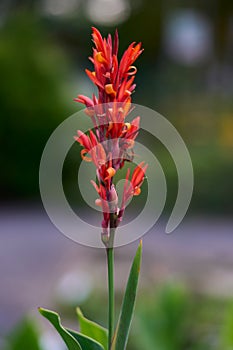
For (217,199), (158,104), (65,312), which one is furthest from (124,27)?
(65,312)

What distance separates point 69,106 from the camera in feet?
25.4

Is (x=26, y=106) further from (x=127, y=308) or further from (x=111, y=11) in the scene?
(x=127, y=308)

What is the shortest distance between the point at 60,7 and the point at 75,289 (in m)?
12.1

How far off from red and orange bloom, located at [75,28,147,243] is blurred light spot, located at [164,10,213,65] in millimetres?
13038

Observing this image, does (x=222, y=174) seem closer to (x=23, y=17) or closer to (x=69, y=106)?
(x=69, y=106)

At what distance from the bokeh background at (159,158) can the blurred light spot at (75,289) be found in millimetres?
14

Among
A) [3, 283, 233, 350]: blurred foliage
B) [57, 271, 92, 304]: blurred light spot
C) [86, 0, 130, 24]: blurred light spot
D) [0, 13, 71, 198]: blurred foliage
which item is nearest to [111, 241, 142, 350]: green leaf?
[3, 283, 233, 350]: blurred foliage

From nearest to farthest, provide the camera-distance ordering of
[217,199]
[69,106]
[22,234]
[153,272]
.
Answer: [153,272]
[22,234]
[217,199]
[69,106]

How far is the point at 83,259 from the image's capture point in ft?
18.0

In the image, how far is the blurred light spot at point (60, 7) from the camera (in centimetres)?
1484

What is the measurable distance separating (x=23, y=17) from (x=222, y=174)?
10.4 ft

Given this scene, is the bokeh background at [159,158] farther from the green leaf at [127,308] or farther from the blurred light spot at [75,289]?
the green leaf at [127,308]

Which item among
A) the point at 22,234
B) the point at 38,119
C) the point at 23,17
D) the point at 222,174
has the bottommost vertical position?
the point at 22,234

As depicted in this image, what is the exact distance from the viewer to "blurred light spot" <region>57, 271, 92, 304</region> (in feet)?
12.1
